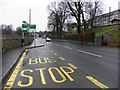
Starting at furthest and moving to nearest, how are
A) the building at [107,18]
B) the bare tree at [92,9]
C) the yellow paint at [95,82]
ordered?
the building at [107,18], the bare tree at [92,9], the yellow paint at [95,82]

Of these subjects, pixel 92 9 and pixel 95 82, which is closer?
pixel 95 82

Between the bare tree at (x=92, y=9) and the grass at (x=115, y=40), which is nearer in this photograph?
the grass at (x=115, y=40)

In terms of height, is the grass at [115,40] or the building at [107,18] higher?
the building at [107,18]

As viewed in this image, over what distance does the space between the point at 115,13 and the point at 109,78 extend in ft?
316

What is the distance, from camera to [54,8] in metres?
105

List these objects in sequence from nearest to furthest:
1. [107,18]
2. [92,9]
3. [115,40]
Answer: [115,40]
[92,9]
[107,18]

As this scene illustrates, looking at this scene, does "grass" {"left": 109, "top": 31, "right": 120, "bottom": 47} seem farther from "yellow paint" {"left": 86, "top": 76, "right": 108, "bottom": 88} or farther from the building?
the building

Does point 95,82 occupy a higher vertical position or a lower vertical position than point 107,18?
lower

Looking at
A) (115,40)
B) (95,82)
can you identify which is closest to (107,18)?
(115,40)

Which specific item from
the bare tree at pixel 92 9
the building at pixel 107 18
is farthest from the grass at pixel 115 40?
the building at pixel 107 18

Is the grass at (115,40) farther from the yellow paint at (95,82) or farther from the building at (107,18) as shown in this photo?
the building at (107,18)

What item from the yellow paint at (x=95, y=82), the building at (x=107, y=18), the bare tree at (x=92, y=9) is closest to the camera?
the yellow paint at (x=95, y=82)

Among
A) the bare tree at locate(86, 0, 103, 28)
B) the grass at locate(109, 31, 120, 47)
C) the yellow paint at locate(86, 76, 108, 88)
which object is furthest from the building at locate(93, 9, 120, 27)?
the yellow paint at locate(86, 76, 108, 88)

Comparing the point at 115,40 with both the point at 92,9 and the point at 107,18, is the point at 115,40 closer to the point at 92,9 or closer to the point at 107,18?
the point at 92,9
